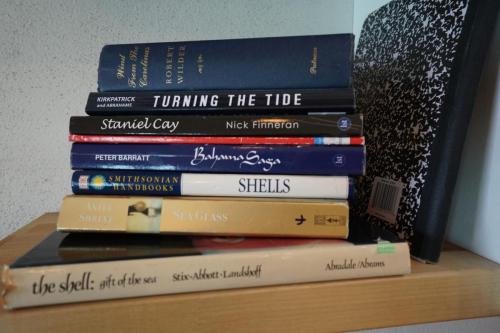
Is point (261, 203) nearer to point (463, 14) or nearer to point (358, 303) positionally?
point (358, 303)

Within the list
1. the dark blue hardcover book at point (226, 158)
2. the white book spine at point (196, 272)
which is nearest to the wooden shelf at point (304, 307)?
the white book spine at point (196, 272)

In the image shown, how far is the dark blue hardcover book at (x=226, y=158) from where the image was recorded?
373 mm

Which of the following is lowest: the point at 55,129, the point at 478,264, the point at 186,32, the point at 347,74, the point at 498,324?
the point at 498,324

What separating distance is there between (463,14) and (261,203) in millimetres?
323

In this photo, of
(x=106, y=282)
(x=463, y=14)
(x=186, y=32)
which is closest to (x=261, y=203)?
(x=106, y=282)

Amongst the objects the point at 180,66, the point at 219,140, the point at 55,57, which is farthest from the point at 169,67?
the point at 55,57

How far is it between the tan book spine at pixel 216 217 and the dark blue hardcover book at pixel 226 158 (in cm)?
4

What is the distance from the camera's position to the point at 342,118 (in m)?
0.37

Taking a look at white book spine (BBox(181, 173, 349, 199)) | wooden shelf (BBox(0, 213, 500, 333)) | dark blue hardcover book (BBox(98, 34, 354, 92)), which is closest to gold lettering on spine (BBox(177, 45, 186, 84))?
dark blue hardcover book (BBox(98, 34, 354, 92))

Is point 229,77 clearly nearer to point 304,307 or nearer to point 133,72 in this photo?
point 133,72

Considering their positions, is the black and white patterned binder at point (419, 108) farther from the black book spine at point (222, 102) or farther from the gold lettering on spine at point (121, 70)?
the gold lettering on spine at point (121, 70)

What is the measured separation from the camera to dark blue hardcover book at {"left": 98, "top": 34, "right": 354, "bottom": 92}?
397mm

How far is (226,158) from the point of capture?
1.24ft

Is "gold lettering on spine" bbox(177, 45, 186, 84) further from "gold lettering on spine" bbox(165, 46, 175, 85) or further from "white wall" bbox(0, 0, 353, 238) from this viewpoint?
"white wall" bbox(0, 0, 353, 238)
